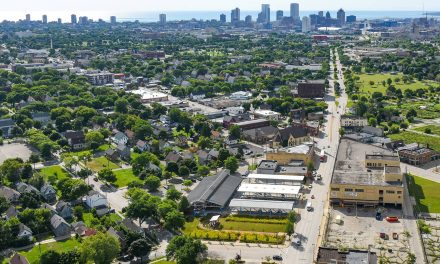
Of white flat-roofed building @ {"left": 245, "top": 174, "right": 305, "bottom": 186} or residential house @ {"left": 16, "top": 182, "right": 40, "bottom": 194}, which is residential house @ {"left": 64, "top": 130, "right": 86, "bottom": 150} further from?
white flat-roofed building @ {"left": 245, "top": 174, "right": 305, "bottom": 186}

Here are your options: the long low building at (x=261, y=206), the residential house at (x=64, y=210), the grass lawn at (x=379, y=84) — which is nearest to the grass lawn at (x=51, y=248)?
the residential house at (x=64, y=210)

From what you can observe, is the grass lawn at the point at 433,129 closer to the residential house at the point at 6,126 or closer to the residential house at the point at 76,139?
the residential house at the point at 76,139

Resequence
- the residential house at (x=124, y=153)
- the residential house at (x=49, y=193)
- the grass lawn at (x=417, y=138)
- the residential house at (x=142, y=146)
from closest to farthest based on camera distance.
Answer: the residential house at (x=49, y=193)
the residential house at (x=124, y=153)
the residential house at (x=142, y=146)
the grass lawn at (x=417, y=138)

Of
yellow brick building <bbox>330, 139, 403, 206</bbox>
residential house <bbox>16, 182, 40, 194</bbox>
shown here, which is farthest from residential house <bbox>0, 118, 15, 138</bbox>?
yellow brick building <bbox>330, 139, 403, 206</bbox>

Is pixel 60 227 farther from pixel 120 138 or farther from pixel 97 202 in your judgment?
pixel 120 138

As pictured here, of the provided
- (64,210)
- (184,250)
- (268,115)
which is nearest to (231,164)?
(64,210)
